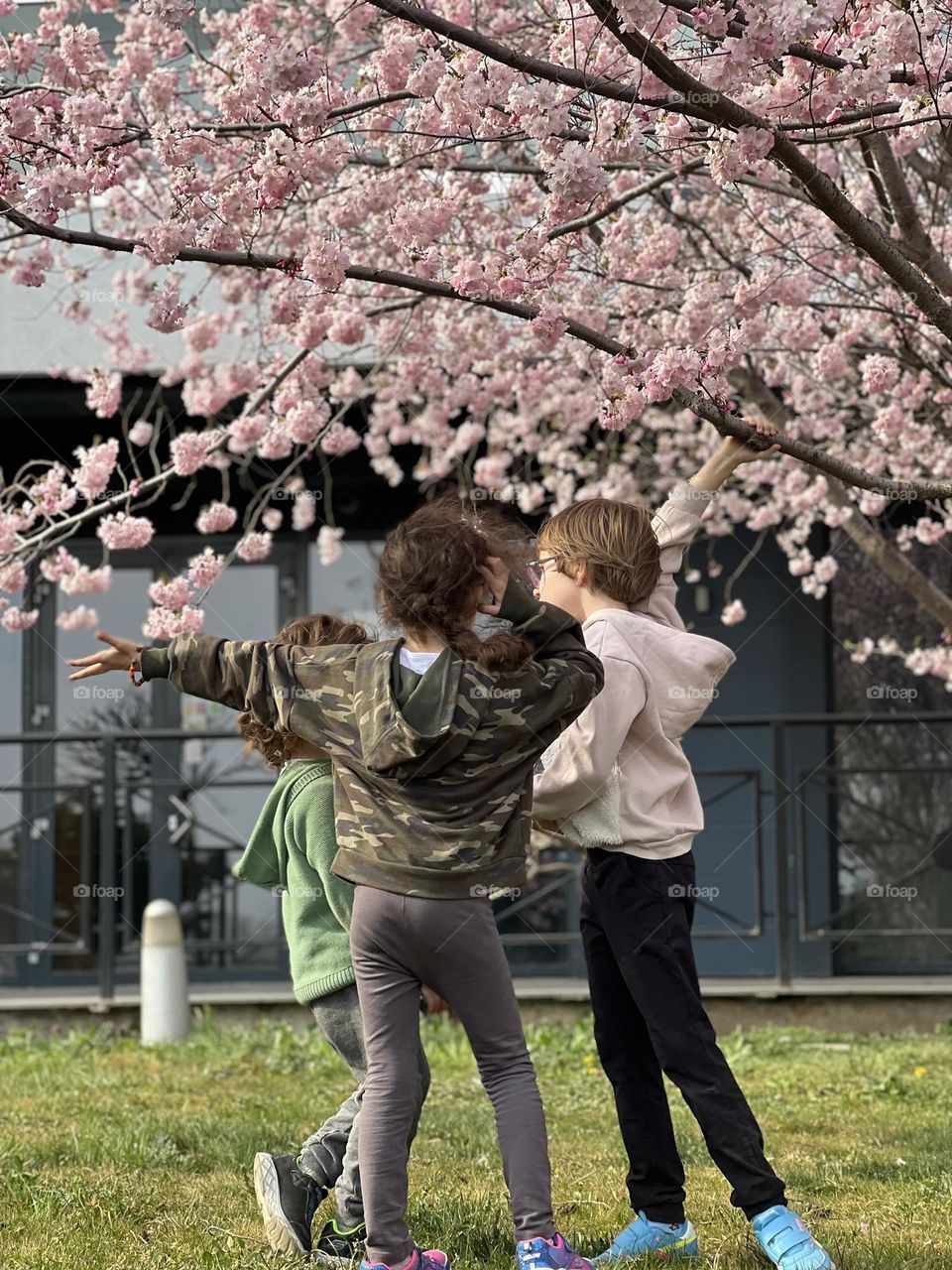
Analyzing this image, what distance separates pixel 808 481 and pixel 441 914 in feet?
16.6

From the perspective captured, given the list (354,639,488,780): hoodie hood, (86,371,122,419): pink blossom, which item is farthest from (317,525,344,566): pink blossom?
(354,639,488,780): hoodie hood

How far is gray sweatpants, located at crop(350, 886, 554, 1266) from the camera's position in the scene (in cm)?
268

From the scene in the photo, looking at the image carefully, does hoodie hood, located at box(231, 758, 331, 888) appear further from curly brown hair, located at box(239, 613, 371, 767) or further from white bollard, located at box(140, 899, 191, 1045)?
white bollard, located at box(140, 899, 191, 1045)

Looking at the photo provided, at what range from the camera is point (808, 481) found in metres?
7.31

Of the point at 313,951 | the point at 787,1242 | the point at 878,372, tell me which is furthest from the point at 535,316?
the point at 787,1242

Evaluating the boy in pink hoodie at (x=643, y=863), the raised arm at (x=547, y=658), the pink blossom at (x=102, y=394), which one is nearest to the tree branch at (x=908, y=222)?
the boy in pink hoodie at (x=643, y=863)

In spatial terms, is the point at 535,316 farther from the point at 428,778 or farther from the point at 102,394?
the point at 102,394

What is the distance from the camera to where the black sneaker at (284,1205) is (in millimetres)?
3076

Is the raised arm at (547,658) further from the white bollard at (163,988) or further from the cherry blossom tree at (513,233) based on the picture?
the white bollard at (163,988)

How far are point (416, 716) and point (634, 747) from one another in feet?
2.05

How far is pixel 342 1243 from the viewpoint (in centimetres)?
303

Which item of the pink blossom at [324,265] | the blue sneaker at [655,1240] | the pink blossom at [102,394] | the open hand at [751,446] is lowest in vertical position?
the blue sneaker at [655,1240]

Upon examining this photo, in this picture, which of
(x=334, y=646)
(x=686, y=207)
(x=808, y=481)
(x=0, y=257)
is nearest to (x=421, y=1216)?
(x=334, y=646)

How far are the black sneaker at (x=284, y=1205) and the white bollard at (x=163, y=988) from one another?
412cm
